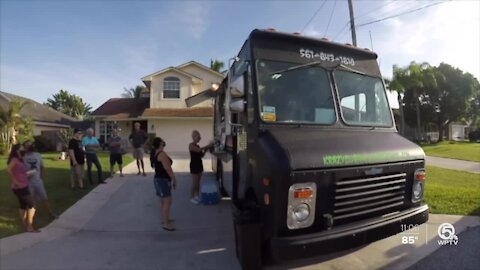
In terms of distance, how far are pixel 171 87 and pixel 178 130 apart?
10.4 feet

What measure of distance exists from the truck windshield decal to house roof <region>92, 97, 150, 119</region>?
76.6 feet

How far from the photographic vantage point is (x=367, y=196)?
12.8 feet

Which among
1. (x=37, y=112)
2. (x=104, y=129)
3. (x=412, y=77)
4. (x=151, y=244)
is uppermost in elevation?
(x=412, y=77)

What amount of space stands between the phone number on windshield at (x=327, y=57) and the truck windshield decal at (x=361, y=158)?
1449mm

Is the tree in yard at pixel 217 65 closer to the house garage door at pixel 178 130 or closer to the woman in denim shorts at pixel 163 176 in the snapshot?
the house garage door at pixel 178 130

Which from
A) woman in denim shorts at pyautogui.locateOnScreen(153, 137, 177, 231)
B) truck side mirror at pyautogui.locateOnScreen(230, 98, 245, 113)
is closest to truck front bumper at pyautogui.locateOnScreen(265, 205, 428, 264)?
truck side mirror at pyautogui.locateOnScreen(230, 98, 245, 113)

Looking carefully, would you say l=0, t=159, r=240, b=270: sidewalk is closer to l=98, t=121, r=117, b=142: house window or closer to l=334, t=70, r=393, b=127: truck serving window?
l=334, t=70, r=393, b=127: truck serving window

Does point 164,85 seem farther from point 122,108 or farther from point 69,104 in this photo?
point 69,104

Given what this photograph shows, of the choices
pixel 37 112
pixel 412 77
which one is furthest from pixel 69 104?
pixel 412 77

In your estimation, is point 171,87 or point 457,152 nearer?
point 171,87

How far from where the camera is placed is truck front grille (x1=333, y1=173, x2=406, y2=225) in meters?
3.74

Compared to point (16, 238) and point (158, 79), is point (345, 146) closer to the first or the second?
point (16, 238)

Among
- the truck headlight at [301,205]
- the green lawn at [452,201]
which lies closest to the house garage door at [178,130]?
the green lawn at [452,201]

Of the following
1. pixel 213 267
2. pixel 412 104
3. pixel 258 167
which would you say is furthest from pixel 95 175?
pixel 412 104
